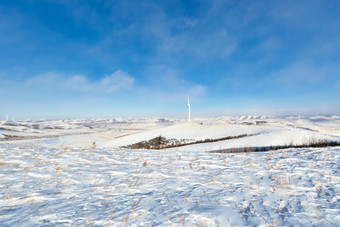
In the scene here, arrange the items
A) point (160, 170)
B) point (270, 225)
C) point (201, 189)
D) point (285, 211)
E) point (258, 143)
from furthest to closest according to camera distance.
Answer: point (258, 143) → point (160, 170) → point (201, 189) → point (285, 211) → point (270, 225)

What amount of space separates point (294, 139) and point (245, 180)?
43.5 ft

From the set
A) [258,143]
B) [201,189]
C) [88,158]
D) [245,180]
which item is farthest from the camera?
[258,143]

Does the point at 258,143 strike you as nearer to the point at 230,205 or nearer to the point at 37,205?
the point at 230,205

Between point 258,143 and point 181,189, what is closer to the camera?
point 181,189

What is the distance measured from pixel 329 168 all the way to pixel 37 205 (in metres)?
8.29

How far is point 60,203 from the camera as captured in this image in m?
3.61

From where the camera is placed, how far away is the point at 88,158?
24.7ft

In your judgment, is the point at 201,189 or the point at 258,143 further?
the point at 258,143

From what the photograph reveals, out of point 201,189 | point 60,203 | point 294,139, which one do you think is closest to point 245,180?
point 201,189

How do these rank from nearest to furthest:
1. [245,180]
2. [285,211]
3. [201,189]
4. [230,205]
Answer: [285,211], [230,205], [201,189], [245,180]

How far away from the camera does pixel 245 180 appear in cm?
482

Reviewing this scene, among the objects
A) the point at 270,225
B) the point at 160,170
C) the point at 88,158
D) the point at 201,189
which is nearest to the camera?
the point at 270,225

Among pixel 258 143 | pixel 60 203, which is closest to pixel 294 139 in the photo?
pixel 258 143

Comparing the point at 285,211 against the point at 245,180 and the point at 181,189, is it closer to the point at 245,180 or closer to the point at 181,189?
the point at 245,180
